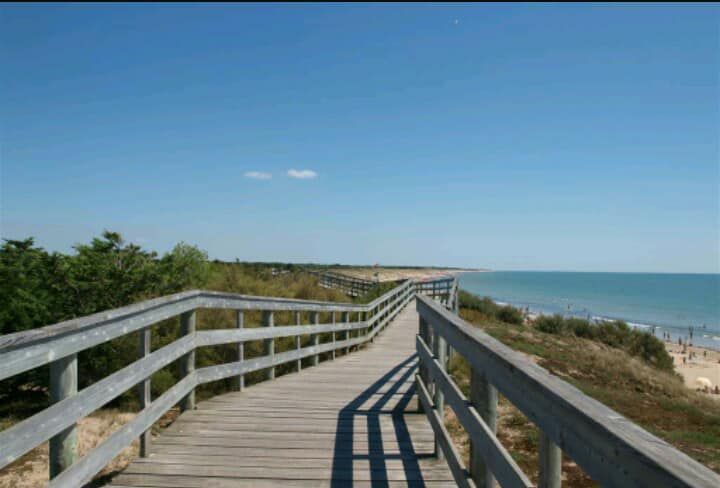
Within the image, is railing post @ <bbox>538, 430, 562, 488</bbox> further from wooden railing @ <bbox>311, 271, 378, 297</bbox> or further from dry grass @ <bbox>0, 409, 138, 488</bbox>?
wooden railing @ <bbox>311, 271, 378, 297</bbox>

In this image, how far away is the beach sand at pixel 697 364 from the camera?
21.6m

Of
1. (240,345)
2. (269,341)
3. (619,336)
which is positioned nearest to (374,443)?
(240,345)

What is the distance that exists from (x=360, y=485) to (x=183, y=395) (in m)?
2.08

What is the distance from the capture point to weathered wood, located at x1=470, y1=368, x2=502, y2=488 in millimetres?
2520

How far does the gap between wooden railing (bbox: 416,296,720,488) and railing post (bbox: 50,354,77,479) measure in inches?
82.3

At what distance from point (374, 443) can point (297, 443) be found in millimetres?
650

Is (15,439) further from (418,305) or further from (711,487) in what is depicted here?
(418,305)

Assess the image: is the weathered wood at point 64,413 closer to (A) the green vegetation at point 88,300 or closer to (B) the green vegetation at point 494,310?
(A) the green vegetation at point 88,300

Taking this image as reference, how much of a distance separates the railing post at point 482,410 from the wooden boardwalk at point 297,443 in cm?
91

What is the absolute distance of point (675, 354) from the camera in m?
29.2

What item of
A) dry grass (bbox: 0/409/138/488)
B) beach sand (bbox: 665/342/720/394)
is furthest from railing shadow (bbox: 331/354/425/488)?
beach sand (bbox: 665/342/720/394)

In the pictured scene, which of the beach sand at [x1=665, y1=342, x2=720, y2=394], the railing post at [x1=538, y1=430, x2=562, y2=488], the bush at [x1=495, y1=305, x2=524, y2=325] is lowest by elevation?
the beach sand at [x1=665, y1=342, x2=720, y2=394]

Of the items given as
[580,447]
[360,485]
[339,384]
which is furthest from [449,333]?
[339,384]

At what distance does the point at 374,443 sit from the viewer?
4.34m
